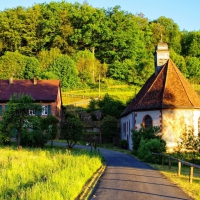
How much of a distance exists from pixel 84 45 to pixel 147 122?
188 feet

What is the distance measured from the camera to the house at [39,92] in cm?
4372

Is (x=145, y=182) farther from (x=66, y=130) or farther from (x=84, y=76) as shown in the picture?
(x=84, y=76)

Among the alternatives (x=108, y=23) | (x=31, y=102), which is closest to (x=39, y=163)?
(x=31, y=102)

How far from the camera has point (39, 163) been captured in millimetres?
17094

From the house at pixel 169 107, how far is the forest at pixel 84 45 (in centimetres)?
3563

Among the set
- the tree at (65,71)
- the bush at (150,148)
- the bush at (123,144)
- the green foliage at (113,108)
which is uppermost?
the tree at (65,71)

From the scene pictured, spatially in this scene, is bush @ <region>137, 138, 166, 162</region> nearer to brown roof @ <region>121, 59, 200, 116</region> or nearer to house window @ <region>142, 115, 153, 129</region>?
brown roof @ <region>121, 59, 200, 116</region>

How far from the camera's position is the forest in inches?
2813

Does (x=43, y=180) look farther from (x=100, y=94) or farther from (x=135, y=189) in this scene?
(x=100, y=94)

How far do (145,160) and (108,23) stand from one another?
6592 cm

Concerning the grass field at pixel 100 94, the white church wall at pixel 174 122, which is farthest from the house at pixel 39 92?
the white church wall at pixel 174 122

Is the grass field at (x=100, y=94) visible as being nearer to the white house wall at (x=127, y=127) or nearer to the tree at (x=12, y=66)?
the tree at (x=12, y=66)

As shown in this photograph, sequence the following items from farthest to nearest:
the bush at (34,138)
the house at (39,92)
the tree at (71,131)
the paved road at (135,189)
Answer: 1. the house at (39,92)
2. the tree at (71,131)
3. the bush at (34,138)
4. the paved road at (135,189)

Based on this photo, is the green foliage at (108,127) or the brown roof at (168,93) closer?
the brown roof at (168,93)
